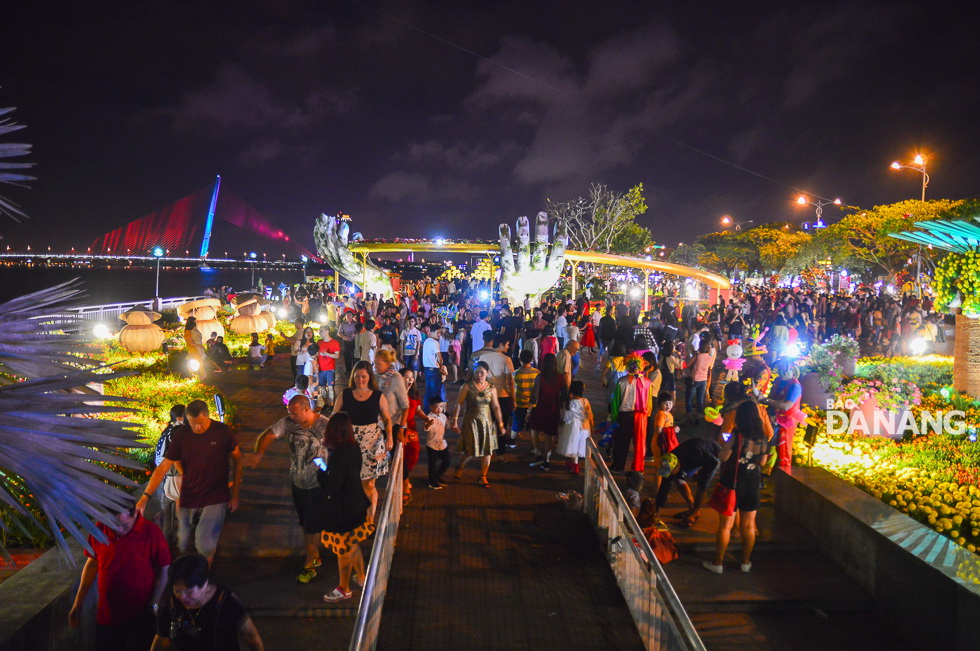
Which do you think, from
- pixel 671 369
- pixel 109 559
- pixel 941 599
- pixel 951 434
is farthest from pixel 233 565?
pixel 951 434

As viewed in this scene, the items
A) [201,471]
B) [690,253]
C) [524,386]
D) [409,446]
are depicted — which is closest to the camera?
[201,471]

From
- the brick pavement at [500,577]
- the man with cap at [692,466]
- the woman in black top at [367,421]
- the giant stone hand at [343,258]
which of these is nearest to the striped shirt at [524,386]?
the brick pavement at [500,577]

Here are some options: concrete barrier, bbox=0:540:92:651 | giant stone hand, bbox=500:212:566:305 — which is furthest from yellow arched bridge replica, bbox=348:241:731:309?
concrete barrier, bbox=0:540:92:651

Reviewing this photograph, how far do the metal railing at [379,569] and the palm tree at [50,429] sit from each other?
2.53 m

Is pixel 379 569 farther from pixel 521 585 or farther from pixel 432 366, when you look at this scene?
pixel 432 366

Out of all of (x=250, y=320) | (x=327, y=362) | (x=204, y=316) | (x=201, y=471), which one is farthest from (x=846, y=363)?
(x=204, y=316)

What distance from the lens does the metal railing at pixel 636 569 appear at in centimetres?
380

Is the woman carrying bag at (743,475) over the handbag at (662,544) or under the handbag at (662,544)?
over

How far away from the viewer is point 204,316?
18.9 metres

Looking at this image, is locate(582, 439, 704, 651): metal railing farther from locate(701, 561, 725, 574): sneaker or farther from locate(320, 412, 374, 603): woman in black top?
locate(320, 412, 374, 603): woman in black top

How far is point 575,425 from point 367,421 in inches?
102

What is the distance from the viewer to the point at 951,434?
8.32 meters

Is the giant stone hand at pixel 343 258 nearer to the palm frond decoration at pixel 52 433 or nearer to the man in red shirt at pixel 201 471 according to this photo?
the man in red shirt at pixel 201 471

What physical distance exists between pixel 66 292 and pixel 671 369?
9357 mm
